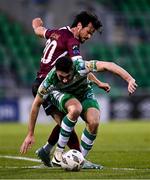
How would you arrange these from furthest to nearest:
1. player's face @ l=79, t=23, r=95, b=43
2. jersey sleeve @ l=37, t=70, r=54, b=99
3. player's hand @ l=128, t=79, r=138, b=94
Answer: player's face @ l=79, t=23, r=95, b=43
jersey sleeve @ l=37, t=70, r=54, b=99
player's hand @ l=128, t=79, r=138, b=94

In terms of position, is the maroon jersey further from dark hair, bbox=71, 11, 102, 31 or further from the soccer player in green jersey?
the soccer player in green jersey

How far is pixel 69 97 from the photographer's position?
1026 cm

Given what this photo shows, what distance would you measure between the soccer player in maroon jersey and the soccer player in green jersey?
268 mm

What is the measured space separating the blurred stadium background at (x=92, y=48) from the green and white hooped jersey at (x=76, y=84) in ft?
52.6

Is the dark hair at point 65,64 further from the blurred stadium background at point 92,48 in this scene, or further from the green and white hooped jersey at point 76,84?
the blurred stadium background at point 92,48

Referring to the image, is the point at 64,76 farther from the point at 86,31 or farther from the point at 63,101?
the point at 86,31

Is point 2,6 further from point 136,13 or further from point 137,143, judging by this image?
point 137,143

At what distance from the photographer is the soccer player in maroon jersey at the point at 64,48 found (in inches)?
413

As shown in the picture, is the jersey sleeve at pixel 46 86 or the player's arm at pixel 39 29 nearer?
the jersey sleeve at pixel 46 86

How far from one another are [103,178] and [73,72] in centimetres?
167

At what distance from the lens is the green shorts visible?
10251 millimetres

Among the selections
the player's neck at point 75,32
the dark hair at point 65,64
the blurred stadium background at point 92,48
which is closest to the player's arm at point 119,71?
the dark hair at point 65,64

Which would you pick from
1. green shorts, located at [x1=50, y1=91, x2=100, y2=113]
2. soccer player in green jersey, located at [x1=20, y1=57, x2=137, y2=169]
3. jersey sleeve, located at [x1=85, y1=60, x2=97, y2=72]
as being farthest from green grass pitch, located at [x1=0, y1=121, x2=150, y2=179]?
jersey sleeve, located at [x1=85, y1=60, x2=97, y2=72]

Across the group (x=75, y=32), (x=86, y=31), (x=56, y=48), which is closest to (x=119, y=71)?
(x=86, y=31)
